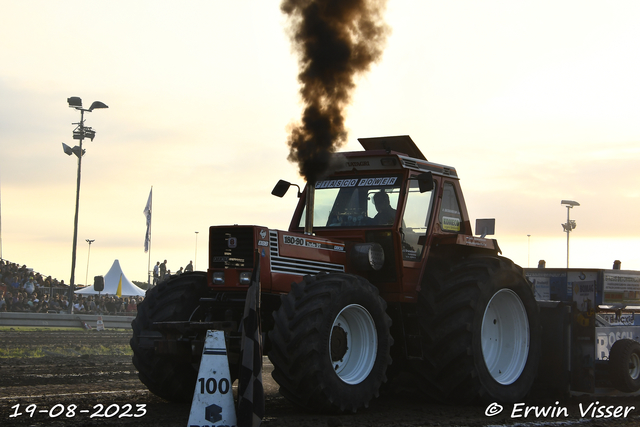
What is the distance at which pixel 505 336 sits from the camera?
966 cm

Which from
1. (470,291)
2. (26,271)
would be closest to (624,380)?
(470,291)

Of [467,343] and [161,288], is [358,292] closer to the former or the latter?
[467,343]

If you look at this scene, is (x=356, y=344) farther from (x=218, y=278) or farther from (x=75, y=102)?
(x=75, y=102)

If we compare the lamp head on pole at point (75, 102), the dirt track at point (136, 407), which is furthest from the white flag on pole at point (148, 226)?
the dirt track at point (136, 407)

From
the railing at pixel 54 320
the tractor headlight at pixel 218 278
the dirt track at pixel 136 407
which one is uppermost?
the tractor headlight at pixel 218 278

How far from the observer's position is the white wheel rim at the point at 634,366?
33.6 ft

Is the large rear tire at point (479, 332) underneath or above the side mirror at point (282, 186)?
underneath

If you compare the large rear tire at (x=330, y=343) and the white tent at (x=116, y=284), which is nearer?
the large rear tire at (x=330, y=343)

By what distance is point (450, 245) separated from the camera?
959 cm

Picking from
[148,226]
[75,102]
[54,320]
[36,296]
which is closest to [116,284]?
[148,226]

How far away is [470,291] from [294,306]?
2.55 meters

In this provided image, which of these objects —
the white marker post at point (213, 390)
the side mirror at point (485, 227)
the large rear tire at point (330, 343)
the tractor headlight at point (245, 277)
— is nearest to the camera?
the white marker post at point (213, 390)

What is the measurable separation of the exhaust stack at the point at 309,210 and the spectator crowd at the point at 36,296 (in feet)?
50.4

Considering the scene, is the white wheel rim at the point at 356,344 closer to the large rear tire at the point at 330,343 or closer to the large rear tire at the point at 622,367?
the large rear tire at the point at 330,343
